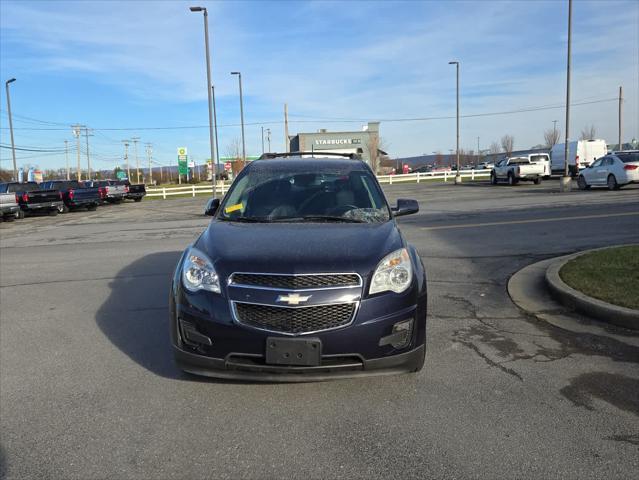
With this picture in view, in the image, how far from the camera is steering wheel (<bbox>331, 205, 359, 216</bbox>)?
4.81m

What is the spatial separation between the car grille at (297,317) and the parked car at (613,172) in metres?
22.9

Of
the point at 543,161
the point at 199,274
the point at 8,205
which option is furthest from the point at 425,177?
the point at 199,274

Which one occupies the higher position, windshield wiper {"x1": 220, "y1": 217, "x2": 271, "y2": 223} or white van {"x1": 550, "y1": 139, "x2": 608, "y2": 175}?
white van {"x1": 550, "y1": 139, "x2": 608, "y2": 175}

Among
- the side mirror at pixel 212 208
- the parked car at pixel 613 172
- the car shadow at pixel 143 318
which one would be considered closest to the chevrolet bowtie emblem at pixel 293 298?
the car shadow at pixel 143 318

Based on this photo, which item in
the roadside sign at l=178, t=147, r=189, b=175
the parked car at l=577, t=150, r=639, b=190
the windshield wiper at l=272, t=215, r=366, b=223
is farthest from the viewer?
the roadside sign at l=178, t=147, r=189, b=175

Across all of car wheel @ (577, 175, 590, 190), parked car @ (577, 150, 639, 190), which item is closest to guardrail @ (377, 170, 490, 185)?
car wheel @ (577, 175, 590, 190)

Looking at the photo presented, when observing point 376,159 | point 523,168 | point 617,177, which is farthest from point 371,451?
point 376,159

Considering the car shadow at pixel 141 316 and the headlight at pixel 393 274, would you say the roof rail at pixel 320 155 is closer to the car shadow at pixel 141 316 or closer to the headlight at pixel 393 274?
the car shadow at pixel 141 316

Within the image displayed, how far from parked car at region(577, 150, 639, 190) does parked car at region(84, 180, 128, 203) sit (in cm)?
2676

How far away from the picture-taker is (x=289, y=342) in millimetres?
3430

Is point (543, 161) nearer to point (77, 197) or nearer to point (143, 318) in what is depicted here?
point (77, 197)

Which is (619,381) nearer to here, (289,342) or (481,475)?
(481,475)

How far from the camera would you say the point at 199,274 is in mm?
3814

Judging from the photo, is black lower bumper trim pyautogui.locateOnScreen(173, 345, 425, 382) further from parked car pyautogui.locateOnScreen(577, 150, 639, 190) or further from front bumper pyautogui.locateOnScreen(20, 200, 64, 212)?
front bumper pyautogui.locateOnScreen(20, 200, 64, 212)
